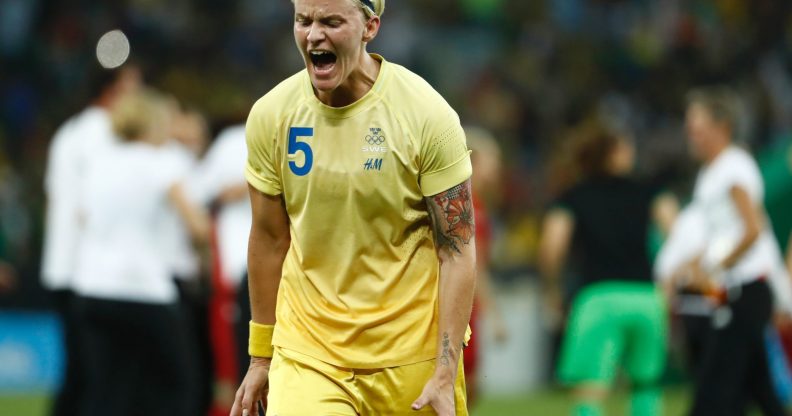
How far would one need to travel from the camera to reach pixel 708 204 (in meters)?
9.44

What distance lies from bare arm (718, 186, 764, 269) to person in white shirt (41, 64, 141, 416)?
13.9 feet

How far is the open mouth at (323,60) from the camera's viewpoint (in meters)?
4.78

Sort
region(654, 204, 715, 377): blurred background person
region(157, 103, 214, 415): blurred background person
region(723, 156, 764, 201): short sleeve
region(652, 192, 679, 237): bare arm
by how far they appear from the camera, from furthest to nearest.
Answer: region(652, 192, 679, 237): bare arm, region(654, 204, 715, 377): blurred background person, region(157, 103, 214, 415): blurred background person, region(723, 156, 764, 201): short sleeve

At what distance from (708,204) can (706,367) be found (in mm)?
1137

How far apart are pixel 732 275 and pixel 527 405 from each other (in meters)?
6.73

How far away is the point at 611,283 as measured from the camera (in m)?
10.5

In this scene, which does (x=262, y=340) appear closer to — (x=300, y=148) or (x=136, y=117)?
(x=300, y=148)

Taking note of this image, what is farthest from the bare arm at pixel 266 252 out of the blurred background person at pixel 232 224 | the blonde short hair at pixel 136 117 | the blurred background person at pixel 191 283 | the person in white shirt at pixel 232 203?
the blurred background person at pixel 191 283

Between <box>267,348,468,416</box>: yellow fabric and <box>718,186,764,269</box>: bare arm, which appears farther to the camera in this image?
<box>718,186,764,269</box>: bare arm

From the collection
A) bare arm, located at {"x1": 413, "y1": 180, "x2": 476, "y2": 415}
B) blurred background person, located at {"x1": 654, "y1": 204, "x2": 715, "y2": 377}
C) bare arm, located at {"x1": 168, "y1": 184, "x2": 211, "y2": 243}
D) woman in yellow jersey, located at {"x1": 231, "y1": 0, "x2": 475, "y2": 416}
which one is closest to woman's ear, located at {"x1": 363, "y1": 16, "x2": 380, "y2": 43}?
woman in yellow jersey, located at {"x1": 231, "y1": 0, "x2": 475, "y2": 416}

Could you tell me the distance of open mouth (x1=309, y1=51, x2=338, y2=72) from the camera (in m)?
4.78

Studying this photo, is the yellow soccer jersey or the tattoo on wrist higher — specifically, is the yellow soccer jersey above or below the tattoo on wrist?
above

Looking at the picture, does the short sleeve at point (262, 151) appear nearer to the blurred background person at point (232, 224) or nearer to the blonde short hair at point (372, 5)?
the blonde short hair at point (372, 5)

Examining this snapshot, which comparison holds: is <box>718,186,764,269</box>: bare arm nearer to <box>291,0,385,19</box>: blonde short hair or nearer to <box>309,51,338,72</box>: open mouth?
<box>291,0,385,19</box>: blonde short hair
